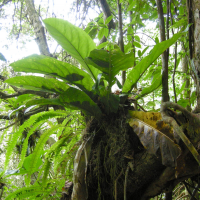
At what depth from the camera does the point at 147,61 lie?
923 mm

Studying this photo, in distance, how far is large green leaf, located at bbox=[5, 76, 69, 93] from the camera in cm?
92

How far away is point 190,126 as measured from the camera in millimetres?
708

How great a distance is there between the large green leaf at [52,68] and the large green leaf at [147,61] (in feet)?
0.81

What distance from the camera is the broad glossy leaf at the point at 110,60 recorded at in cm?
80

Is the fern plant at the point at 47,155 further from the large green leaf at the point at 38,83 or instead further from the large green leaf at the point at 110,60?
the large green leaf at the point at 110,60

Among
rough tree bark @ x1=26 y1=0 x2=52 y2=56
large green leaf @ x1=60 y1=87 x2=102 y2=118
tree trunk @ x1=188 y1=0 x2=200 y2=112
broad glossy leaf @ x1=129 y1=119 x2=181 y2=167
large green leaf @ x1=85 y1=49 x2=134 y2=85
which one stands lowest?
broad glossy leaf @ x1=129 y1=119 x2=181 y2=167

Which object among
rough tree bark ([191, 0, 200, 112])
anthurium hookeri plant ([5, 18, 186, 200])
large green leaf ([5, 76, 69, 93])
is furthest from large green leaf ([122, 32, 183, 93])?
large green leaf ([5, 76, 69, 93])

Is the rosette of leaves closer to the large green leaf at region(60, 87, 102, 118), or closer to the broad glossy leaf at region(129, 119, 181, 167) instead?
the large green leaf at region(60, 87, 102, 118)

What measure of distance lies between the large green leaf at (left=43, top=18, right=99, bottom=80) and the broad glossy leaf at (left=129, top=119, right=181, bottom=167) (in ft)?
1.69

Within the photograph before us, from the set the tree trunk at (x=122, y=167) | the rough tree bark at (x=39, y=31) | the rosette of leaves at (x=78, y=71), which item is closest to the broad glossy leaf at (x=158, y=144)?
the tree trunk at (x=122, y=167)

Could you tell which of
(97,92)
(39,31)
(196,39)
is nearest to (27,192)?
(97,92)

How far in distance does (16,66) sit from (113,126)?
62 cm

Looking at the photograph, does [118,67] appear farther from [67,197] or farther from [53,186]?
[53,186]

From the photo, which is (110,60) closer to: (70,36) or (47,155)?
(70,36)
